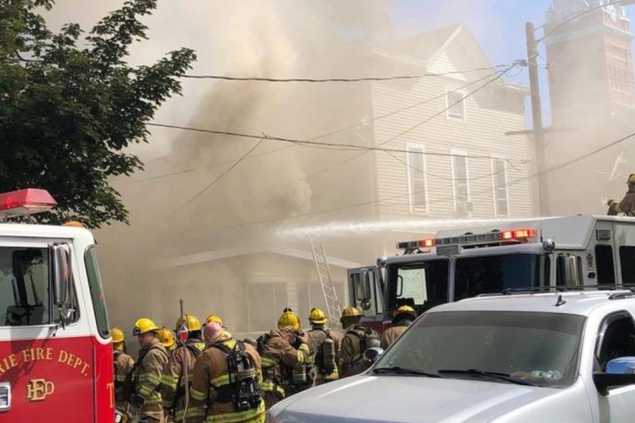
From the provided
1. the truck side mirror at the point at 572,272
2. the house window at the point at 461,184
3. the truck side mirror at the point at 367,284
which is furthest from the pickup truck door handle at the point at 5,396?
the house window at the point at 461,184

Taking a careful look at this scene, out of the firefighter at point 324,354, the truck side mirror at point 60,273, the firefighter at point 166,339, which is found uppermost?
the truck side mirror at point 60,273

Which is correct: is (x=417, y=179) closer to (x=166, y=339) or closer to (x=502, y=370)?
(x=166, y=339)

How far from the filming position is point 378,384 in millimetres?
3947

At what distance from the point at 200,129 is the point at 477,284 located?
1128 cm

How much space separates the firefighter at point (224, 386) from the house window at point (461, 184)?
55.5ft

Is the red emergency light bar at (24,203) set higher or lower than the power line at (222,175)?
lower

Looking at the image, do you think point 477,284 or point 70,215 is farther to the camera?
point 70,215

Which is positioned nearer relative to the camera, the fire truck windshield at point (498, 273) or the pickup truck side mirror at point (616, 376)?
the pickup truck side mirror at point (616, 376)

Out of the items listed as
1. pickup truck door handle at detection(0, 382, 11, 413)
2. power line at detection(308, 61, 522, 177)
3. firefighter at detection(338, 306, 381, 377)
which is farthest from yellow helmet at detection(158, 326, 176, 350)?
power line at detection(308, 61, 522, 177)

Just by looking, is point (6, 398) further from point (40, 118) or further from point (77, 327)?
point (40, 118)

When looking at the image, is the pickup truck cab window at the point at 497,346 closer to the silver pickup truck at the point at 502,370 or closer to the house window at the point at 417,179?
the silver pickup truck at the point at 502,370

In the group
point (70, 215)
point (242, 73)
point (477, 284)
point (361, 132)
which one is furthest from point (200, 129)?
point (477, 284)

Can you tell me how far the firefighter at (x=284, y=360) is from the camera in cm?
697

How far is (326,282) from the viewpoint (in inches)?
765
